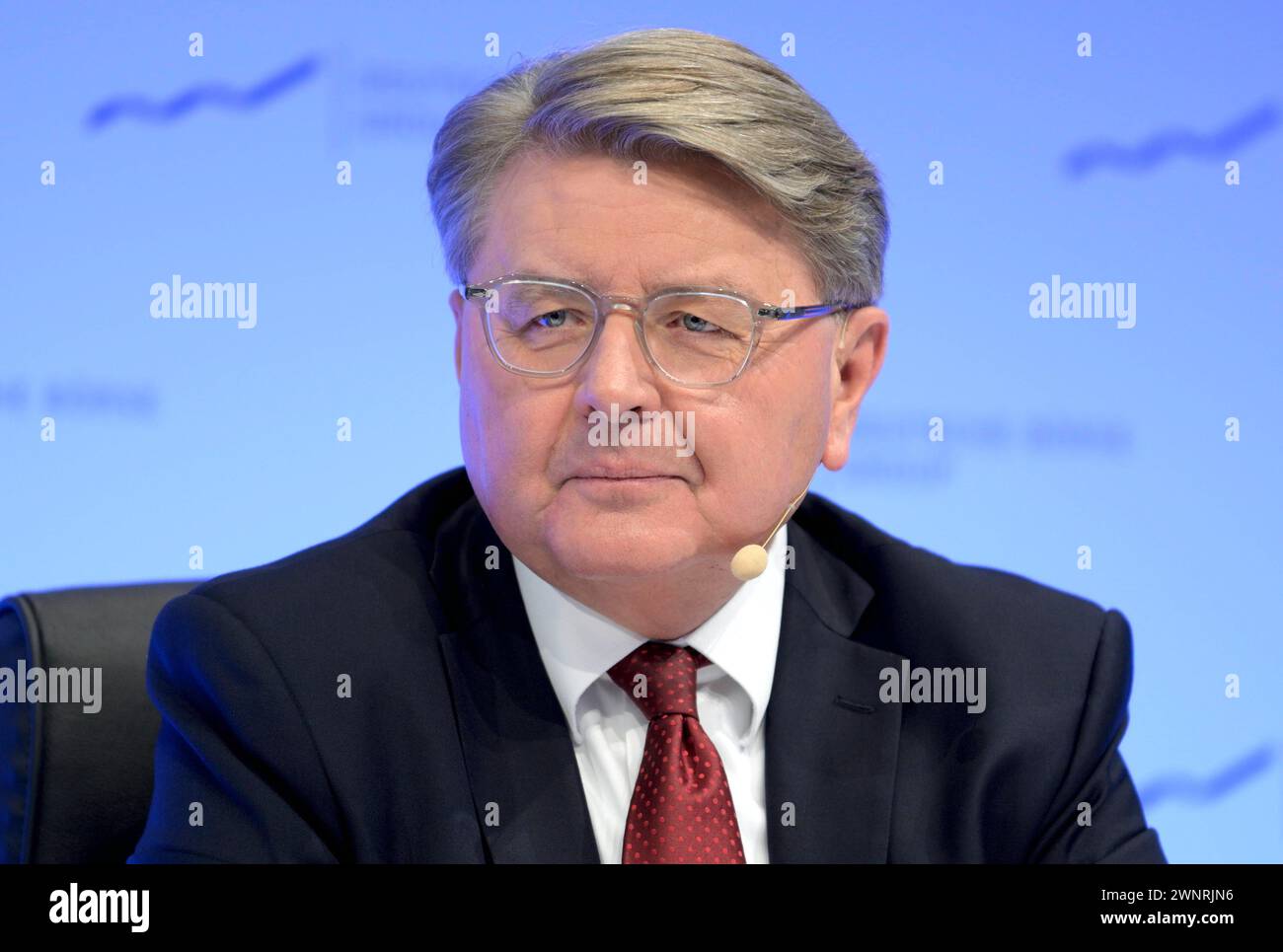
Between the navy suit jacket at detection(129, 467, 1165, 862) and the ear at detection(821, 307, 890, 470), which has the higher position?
the ear at detection(821, 307, 890, 470)

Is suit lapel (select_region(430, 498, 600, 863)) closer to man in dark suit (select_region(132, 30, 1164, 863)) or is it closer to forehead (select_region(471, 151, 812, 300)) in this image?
man in dark suit (select_region(132, 30, 1164, 863))

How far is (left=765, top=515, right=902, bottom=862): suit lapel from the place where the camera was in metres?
1.73

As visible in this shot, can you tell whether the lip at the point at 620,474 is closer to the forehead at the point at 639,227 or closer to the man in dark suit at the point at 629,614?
the man in dark suit at the point at 629,614

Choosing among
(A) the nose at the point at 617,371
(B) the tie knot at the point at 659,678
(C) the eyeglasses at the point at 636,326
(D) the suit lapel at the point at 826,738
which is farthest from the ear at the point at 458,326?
(D) the suit lapel at the point at 826,738

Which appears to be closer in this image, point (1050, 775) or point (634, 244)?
point (634, 244)

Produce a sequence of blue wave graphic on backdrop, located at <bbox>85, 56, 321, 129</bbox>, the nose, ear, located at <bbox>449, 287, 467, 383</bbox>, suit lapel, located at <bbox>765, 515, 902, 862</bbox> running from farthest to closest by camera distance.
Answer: blue wave graphic on backdrop, located at <bbox>85, 56, 321, 129</bbox> < ear, located at <bbox>449, 287, 467, 383</bbox> < suit lapel, located at <bbox>765, 515, 902, 862</bbox> < the nose

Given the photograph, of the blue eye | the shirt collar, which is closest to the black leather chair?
the shirt collar

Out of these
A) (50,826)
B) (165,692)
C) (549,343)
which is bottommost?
(50,826)

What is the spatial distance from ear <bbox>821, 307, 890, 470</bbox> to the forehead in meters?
0.20
